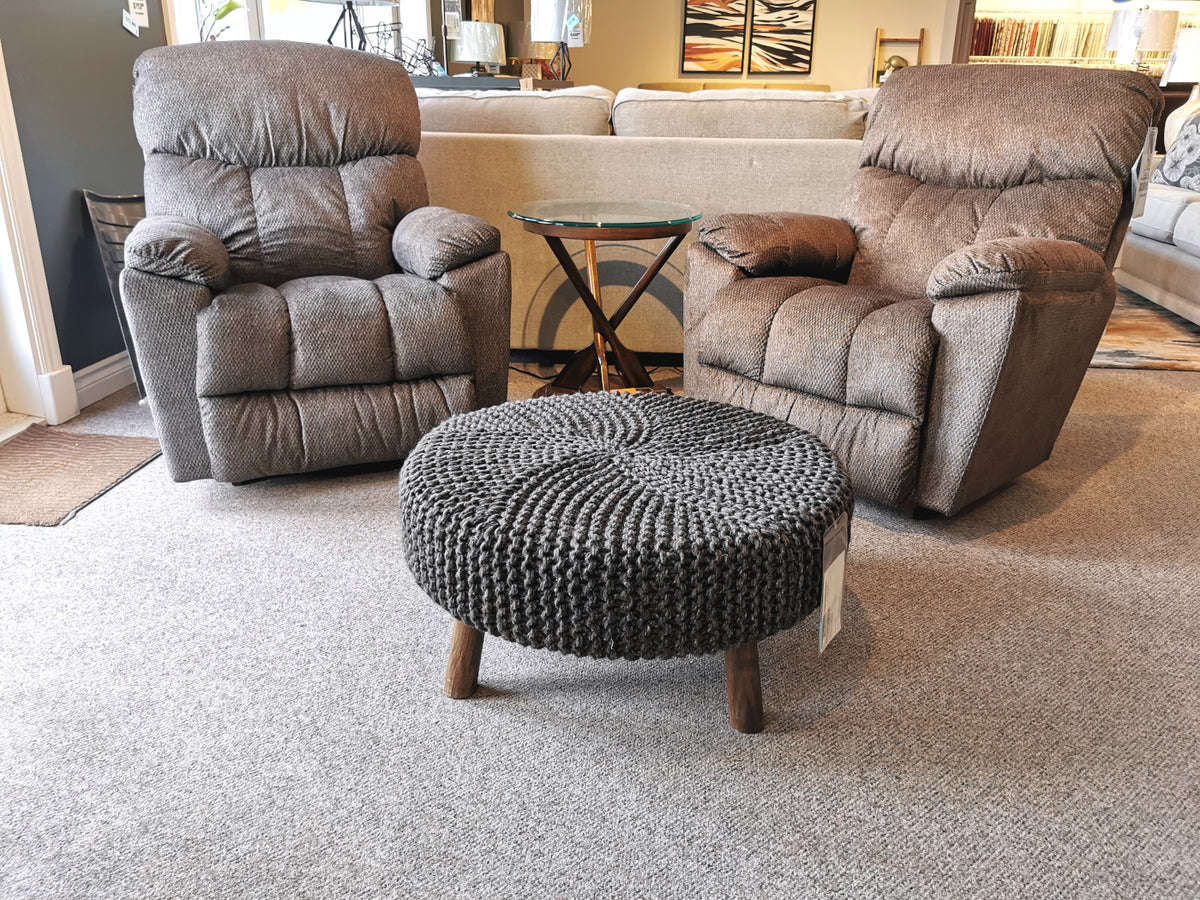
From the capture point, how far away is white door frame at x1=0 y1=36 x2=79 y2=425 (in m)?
2.45

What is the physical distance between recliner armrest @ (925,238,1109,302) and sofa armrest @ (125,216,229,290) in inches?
64.8

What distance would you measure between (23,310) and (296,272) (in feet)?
2.65

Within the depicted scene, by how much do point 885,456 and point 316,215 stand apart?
1689 mm

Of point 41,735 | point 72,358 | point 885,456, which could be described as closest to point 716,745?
point 885,456

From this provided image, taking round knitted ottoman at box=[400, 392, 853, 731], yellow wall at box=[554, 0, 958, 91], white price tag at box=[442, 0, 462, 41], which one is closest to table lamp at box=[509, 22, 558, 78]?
white price tag at box=[442, 0, 462, 41]

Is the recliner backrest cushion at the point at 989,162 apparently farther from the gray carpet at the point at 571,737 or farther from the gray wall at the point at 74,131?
the gray wall at the point at 74,131

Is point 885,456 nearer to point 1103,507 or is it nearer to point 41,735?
point 1103,507

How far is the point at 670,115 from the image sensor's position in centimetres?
292

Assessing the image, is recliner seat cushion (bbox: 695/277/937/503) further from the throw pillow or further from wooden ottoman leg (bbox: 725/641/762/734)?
the throw pillow

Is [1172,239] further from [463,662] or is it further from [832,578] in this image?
[463,662]

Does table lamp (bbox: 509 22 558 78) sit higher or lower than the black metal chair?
higher

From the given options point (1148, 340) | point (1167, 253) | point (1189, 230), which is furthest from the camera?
point (1167, 253)

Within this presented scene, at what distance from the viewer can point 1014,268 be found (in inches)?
71.3

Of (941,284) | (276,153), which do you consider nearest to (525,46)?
(276,153)
